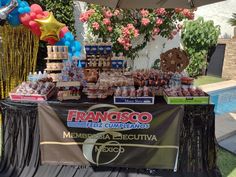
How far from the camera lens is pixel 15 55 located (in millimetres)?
4785

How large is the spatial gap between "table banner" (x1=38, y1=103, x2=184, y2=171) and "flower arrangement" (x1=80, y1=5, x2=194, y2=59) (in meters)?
4.75

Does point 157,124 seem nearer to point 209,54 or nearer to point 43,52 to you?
point 43,52

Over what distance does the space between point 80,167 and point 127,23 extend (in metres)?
5.62

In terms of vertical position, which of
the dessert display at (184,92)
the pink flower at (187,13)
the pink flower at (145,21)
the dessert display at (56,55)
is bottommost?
the dessert display at (184,92)

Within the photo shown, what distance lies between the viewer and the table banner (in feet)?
9.48

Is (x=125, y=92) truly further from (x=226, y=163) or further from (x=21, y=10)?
(x=21, y=10)

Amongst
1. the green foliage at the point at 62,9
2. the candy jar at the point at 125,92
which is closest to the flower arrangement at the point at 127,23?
the green foliage at the point at 62,9

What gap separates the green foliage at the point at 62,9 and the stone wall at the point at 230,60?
22.9 ft

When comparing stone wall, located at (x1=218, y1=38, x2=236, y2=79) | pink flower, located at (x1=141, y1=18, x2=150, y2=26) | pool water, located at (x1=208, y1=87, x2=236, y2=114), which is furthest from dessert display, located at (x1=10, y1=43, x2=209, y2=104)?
stone wall, located at (x1=218, y1=38, x2=236, y2=79)

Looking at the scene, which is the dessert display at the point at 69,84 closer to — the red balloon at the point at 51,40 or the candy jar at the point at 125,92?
the candy jar at the point at 125,92

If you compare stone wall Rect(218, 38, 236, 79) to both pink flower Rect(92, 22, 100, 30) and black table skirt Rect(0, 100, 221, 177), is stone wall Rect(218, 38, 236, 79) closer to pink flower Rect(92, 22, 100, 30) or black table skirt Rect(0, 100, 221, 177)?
pink flower Rect(92, 22, 100, 30)

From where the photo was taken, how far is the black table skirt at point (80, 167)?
292 cm

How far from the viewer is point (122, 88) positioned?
310 centimetres

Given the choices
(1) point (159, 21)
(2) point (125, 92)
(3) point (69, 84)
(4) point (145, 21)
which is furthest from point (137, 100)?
(1) point (159, 21)
